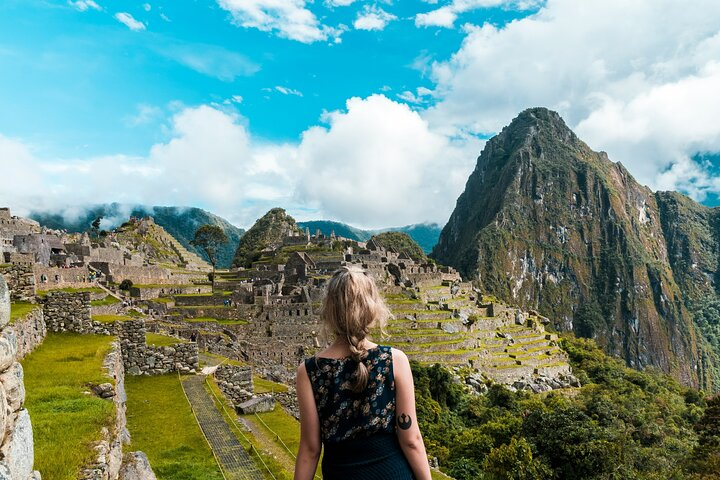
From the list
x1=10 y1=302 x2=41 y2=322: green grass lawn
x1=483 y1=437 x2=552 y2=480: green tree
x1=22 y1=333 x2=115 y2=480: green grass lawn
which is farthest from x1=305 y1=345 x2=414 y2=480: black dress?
x1=483 y1=437 x2=552 y2=480: green tree

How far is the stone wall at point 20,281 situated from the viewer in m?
11.3

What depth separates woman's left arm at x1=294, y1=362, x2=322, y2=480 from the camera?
10.00 ft

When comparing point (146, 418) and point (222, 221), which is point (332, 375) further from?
point (222, 221)

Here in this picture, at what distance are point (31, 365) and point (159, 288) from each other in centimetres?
3170

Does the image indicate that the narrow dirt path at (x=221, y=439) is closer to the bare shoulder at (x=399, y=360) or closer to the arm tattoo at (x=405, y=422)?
the arm tattoo at (x=405, y=422)

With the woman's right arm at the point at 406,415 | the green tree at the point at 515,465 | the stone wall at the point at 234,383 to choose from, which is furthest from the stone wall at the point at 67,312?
the green tree at the point at 515,465

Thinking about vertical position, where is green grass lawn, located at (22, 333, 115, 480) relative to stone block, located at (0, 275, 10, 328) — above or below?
below

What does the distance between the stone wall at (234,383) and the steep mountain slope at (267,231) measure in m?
59.0

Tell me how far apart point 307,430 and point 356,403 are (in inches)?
15.2

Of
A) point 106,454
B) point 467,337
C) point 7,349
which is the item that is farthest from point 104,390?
point 467,337

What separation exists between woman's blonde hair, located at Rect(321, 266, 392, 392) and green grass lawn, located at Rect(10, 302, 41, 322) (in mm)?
7999

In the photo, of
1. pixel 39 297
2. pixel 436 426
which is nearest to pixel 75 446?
pixel 39 297

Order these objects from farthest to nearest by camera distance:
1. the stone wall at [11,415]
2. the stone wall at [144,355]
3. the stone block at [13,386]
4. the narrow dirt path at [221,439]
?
the stone wall at [144,355]
the narrow dirt path at [221,439]
the stone block at [13,386]
the stone wall at [11,415]

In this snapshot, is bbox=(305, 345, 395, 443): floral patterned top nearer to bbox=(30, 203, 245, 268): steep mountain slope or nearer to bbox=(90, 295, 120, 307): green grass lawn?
bbox=(90, 295, 120, 307): green grass lawn
